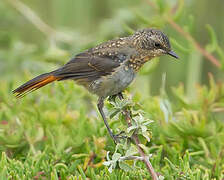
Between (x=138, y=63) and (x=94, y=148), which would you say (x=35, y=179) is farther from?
(x=138, y=63)

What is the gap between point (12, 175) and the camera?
2.67 metres

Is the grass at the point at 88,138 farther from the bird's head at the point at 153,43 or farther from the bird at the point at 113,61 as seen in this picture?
the bird's head at the point at 153,43

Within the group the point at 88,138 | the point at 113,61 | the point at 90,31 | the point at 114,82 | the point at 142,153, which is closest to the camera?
the point at 142,153

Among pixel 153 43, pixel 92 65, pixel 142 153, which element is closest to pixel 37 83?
pixel 92 65

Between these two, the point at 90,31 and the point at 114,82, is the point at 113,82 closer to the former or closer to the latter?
the point at 114,82

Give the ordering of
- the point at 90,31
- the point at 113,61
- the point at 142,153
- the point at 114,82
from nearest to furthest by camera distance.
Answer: the point at 142,153 < the point at 114,82 < the point at 113,61 < the point at 90,31

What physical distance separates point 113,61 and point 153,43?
0.30 metres

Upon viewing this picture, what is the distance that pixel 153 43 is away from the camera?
11.7 feet

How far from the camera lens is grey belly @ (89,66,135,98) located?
10.9ft

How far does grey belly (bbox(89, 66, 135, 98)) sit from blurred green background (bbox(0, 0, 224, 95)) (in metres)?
1.67

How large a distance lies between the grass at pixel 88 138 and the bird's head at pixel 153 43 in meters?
0.33

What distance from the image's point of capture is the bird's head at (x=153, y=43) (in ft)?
11.5

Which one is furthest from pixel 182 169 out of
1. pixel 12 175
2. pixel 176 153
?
pixel 12 175

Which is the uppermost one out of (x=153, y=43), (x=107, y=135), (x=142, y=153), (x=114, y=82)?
(x=153, y=43)
